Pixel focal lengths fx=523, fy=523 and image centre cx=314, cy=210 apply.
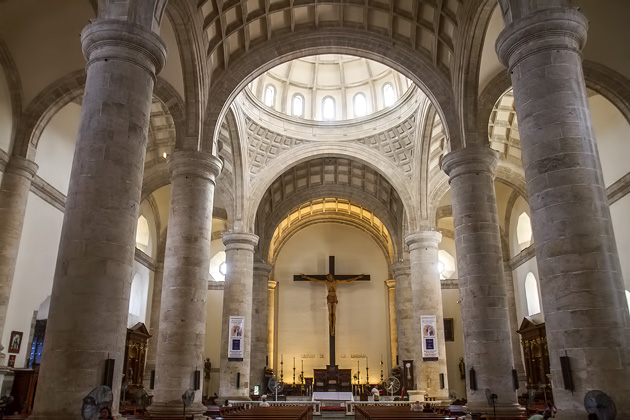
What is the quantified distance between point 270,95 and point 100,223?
19.8m

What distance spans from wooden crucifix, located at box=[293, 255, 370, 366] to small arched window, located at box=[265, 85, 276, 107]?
13123 millimetres

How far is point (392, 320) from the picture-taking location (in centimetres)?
3444

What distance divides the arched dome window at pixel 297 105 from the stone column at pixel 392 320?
43.4 feet

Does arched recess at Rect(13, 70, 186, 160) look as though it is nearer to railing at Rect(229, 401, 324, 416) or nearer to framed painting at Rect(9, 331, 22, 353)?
framed painting at Rect(9, 331, 22, 353)

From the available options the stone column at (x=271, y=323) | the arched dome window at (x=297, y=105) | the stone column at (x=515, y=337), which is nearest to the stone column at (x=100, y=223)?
the arched dome window at (x=297, y=105)

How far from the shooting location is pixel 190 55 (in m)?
15.4

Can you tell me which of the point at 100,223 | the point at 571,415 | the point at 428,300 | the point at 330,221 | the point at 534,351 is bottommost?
the point at 571,415

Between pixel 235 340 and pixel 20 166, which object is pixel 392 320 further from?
pixel 20 166

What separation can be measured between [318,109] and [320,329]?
51.6ft

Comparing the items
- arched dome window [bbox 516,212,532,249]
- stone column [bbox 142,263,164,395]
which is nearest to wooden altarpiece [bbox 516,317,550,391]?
arched dome window [bbox 516,212,532,249]

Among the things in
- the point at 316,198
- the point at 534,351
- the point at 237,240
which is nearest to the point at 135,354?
the point at 237,240

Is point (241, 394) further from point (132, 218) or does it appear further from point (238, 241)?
point (132, 218)

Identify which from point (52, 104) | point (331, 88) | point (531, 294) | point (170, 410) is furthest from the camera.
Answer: point (331, 88)

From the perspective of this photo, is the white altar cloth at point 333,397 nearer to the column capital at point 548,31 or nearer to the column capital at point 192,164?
the column capital at point 192,164
